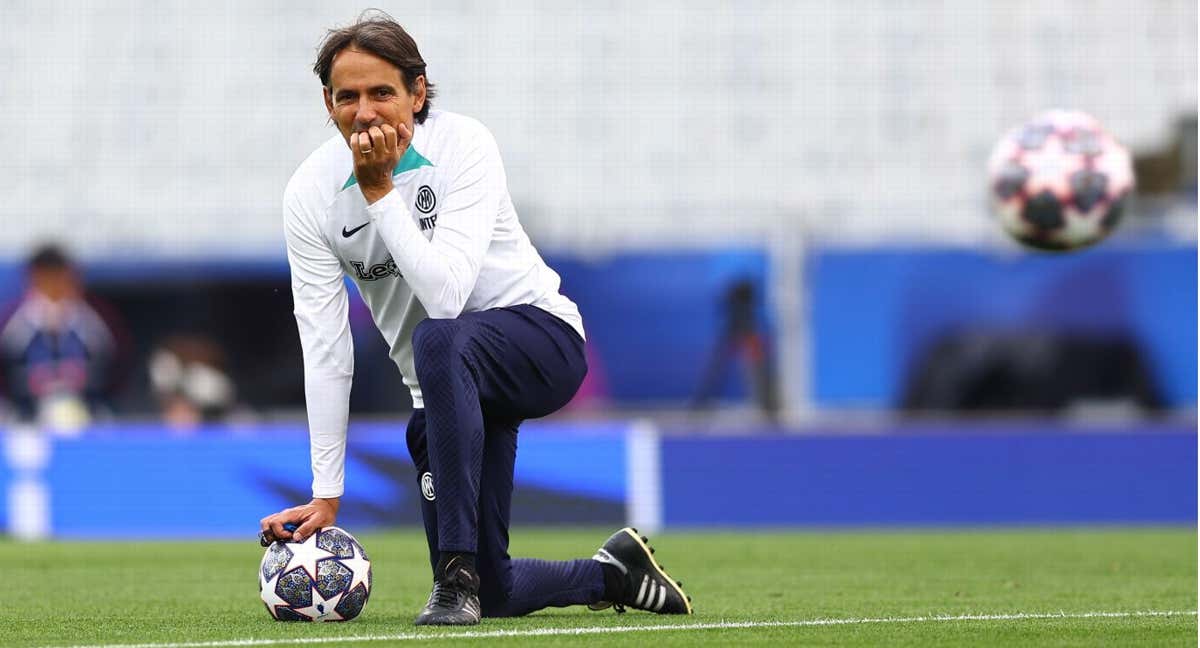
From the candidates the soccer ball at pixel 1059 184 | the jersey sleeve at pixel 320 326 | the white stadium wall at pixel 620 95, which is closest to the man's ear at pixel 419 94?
the jersey sleeve at pixel 320 326

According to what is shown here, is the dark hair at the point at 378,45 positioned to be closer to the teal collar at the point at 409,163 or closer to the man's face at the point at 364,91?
the man's face at the point at 364,91

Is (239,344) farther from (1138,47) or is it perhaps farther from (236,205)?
(1138,47)

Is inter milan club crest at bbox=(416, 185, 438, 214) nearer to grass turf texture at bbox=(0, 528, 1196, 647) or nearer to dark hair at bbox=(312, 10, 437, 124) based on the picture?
dark hair at bbox=(312, 10, 437, 124)

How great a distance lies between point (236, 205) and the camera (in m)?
15.8

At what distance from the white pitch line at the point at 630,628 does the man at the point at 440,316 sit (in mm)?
211

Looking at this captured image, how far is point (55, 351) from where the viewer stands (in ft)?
41.2

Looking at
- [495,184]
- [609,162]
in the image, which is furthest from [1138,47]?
[495,184]

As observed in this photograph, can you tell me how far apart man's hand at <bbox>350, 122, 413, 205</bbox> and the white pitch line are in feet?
3.37

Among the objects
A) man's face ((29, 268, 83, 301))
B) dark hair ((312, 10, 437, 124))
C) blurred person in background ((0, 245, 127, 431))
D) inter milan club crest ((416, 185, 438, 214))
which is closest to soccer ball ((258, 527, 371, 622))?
inter milan club crest ((416, 185, 438, 214))

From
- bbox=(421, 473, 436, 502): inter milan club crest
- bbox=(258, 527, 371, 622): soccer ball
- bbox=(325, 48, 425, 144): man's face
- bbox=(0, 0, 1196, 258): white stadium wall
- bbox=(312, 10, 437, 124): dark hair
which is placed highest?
bbox=(0, 0, 1196, 258): white stadium wall

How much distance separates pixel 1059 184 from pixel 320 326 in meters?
4.98

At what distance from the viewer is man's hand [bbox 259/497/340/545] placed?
205 inches

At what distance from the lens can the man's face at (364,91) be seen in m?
4.82

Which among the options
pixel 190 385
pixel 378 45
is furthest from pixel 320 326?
pixel 190 385
